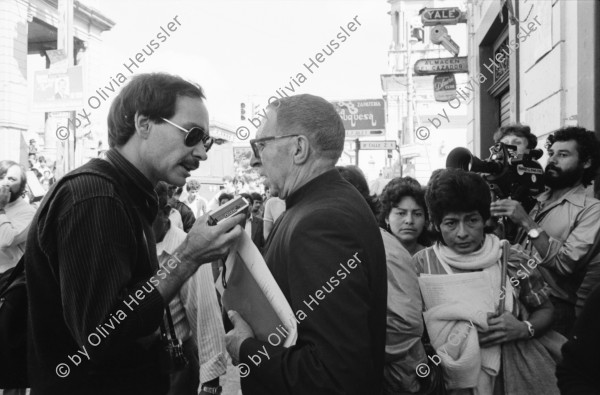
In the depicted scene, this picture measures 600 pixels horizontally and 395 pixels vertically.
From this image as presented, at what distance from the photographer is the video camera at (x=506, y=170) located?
3.56 metres

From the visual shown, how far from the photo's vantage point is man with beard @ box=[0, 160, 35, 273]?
15.7 feet

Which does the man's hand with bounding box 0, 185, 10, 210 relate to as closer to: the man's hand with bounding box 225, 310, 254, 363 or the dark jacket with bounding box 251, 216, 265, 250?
the dark jacket with bounding box 251, 216, 265, 250

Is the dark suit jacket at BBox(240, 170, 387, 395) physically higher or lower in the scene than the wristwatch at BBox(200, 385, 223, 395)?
higher

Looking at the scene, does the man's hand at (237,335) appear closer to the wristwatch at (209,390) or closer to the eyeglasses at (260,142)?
the eyeglasses at (260,142)

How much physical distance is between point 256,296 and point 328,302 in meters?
0.31

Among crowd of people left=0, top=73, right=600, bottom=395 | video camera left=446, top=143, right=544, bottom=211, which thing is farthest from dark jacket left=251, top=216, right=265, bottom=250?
crowd of people left=0, top=73, right=600, bottom=395

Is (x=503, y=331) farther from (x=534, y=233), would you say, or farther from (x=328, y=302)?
(x=328, y=302)

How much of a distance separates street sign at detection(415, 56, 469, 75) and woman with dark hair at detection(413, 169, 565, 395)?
8832 mm

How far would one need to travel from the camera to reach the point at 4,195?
5.14 metres

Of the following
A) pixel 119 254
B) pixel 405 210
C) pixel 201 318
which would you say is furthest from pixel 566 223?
pixel 119 254

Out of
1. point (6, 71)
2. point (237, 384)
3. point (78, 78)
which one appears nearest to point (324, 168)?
point (237, 384)

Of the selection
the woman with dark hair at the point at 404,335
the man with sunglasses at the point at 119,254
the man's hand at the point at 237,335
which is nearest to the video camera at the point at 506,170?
the woman with dark hair at the point at 404,335

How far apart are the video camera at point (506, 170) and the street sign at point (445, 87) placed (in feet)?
28.2

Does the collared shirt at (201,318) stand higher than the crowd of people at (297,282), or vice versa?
the crowd of people at (297,282)
